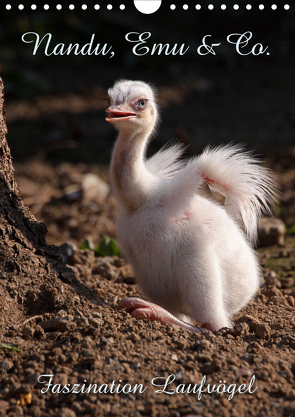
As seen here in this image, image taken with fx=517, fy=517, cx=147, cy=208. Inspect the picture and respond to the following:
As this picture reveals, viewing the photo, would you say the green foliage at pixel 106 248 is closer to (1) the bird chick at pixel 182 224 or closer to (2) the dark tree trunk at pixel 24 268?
(1) the bird chick at pixel 182 224

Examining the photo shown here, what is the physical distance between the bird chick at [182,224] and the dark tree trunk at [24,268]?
448 mm

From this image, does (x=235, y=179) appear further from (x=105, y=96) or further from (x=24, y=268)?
(x=105, y=96)

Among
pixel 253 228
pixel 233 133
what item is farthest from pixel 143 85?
pixel 233 133

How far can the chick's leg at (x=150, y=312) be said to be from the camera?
3248 mm

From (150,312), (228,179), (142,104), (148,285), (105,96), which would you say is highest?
(105,96)

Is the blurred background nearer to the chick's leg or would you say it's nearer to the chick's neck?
the chick's neck

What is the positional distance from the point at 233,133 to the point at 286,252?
12.3 ft

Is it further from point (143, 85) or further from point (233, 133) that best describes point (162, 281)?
point (233, 133)

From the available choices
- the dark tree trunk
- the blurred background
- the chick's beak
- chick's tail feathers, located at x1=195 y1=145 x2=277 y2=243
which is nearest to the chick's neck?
the chick's beak

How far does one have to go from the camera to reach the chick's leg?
3.25 metres

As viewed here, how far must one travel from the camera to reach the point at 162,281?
3629mm

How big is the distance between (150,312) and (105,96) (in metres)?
7.40

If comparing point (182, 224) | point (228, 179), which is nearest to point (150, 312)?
point (182, 224)

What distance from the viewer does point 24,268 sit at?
309 centimetres
